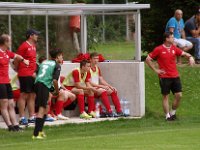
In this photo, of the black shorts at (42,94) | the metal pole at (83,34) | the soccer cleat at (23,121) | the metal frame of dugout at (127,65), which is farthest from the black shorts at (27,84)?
the metal pole at (83,34)

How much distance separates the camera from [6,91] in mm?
18578

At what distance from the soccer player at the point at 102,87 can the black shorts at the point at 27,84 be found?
6.99 ft

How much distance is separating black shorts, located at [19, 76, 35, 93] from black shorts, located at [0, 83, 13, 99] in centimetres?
126

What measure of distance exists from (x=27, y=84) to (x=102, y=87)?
2458 millimetres

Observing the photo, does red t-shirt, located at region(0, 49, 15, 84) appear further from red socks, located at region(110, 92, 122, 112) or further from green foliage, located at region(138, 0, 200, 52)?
green foliage, located at region(138, 0, 200, 52)

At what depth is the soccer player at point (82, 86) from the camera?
845 inches

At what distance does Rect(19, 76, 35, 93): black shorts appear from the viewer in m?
20.1

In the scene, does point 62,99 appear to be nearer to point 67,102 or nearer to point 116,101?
point 67,102

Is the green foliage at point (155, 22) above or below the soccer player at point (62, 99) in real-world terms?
above

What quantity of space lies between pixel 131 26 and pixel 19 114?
439 cm

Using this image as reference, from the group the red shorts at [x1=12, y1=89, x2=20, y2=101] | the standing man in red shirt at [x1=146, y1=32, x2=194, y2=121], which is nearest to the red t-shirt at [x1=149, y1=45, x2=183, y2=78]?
the standing man in red shirt at [x1=146, y1=32, x2=194, y2=121]

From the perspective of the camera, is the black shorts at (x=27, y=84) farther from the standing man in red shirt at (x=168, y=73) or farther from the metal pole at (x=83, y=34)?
the metal pole at (x=83, y=34)

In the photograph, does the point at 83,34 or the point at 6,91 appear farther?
the point at 83,34

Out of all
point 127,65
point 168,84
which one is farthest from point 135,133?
point 127,65
